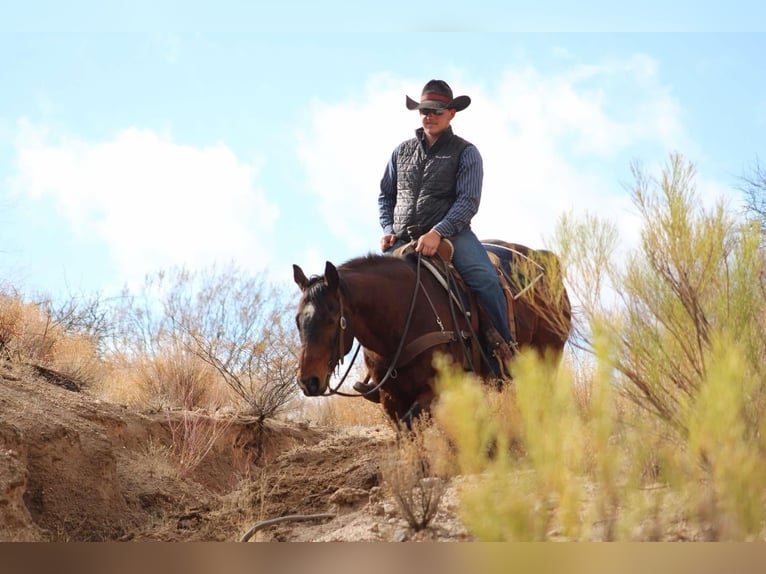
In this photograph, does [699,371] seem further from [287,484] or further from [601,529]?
[287,484]

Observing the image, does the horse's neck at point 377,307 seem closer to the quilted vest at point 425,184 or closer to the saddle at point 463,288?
the saddle at point 463,288

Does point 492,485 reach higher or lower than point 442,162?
lower

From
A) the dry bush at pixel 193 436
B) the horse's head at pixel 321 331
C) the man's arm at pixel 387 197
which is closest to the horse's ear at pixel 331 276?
the horse's head at pixel 321 331

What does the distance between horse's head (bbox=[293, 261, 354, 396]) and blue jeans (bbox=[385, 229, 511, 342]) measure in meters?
1.36

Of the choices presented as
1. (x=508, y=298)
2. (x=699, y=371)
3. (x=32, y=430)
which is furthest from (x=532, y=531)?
(x=32, y=430)

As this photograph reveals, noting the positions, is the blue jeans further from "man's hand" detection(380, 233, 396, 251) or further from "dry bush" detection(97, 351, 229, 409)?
"dry bush" detection(97, 351, 229, 409)

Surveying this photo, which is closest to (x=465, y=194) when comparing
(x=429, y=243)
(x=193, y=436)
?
(x=429, y=243)

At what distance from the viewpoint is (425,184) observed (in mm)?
7922

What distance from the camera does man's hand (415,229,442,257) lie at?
24.2 ft

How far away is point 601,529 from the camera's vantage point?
443 cm

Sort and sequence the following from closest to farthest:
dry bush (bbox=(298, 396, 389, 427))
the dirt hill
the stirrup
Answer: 1. the dirt hill
2. the stirrup
3. dry bush (bbox=(298, 396, 389, 427))

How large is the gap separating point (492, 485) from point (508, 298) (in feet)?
11.4

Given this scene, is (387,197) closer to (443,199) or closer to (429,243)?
(443,199)

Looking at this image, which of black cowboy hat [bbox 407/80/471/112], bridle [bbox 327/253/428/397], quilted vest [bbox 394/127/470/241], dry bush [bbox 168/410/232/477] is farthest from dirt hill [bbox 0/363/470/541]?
black cowboy hat [bbox 407/80/471/112]
